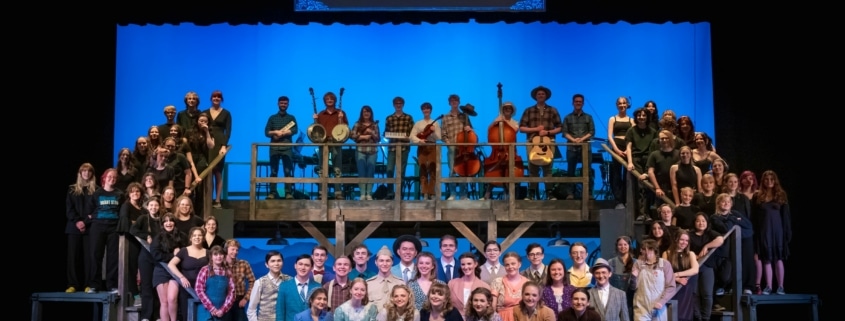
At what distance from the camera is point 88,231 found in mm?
11617

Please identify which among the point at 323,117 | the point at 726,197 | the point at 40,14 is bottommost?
the point at 726,197

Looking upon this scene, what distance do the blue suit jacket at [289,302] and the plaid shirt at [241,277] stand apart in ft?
2.25

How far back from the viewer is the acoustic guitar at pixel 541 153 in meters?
13.1

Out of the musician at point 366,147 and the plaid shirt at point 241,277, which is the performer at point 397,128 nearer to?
the musician at point 366,147

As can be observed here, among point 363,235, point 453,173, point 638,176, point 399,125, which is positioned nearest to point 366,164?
point 399,125

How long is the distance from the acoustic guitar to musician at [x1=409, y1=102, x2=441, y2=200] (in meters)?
0.99

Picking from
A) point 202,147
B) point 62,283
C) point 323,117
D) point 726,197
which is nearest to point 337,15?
point 323,117

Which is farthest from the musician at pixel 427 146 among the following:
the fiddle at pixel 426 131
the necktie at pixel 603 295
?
the necktie at pixel 603 295

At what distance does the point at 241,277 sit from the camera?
408 inches

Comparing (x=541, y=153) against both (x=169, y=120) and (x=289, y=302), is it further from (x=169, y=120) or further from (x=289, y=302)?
(x=289, y=302)

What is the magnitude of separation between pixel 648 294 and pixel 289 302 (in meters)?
2.94

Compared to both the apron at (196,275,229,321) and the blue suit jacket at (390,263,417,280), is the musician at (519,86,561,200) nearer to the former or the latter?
the blue suit jacket at (390,263,417,280)

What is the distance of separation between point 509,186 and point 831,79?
12.1 feet

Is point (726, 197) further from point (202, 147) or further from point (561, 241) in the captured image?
point (202, 147)
